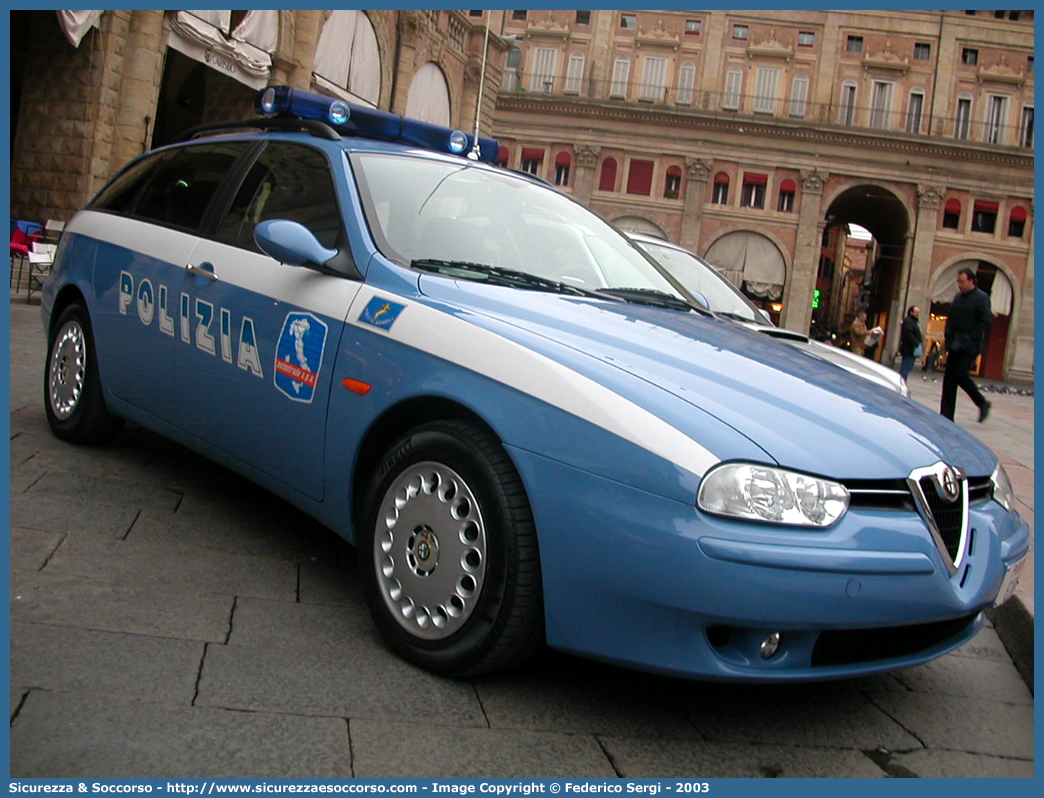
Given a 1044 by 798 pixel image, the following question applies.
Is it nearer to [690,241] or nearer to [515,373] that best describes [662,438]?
[515,373]

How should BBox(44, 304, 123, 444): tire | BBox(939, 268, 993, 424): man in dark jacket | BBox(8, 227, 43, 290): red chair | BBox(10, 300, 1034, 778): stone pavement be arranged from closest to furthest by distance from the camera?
BBox(10, 300, 1034, 778): stone pavement < BBox(44, 304, 123, 444): tire < BBox(939, 268, 993, 424): man in dark jacket < BBox(8, 227, 43, 290): red chair

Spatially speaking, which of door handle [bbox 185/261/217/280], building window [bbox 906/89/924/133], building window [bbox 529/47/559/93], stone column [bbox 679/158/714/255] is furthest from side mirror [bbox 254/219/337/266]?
building window [bbox 906/89/924/133]

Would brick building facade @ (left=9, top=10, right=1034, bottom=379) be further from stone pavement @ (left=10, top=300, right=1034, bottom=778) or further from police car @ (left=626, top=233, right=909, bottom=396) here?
stone pavement @ (left=10, top=300, right=1034, bottom=778)

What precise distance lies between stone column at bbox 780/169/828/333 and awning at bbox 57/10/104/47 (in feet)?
130

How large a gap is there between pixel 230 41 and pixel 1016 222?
43.7 metres

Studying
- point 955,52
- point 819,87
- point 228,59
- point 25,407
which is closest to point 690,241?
point 819,87

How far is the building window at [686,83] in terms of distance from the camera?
5147cm

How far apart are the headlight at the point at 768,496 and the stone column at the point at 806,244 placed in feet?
156

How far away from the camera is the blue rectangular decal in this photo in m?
3.11

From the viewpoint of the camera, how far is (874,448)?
2.65 metres

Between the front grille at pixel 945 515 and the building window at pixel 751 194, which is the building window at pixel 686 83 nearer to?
the building window at pixel 751 194

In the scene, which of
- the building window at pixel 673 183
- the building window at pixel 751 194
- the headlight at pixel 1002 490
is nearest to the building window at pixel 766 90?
the building window at pixel 751 194

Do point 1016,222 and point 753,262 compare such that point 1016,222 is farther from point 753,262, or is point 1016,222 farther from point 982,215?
point 753,262

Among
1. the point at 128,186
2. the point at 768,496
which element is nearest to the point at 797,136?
the point at 128,186
